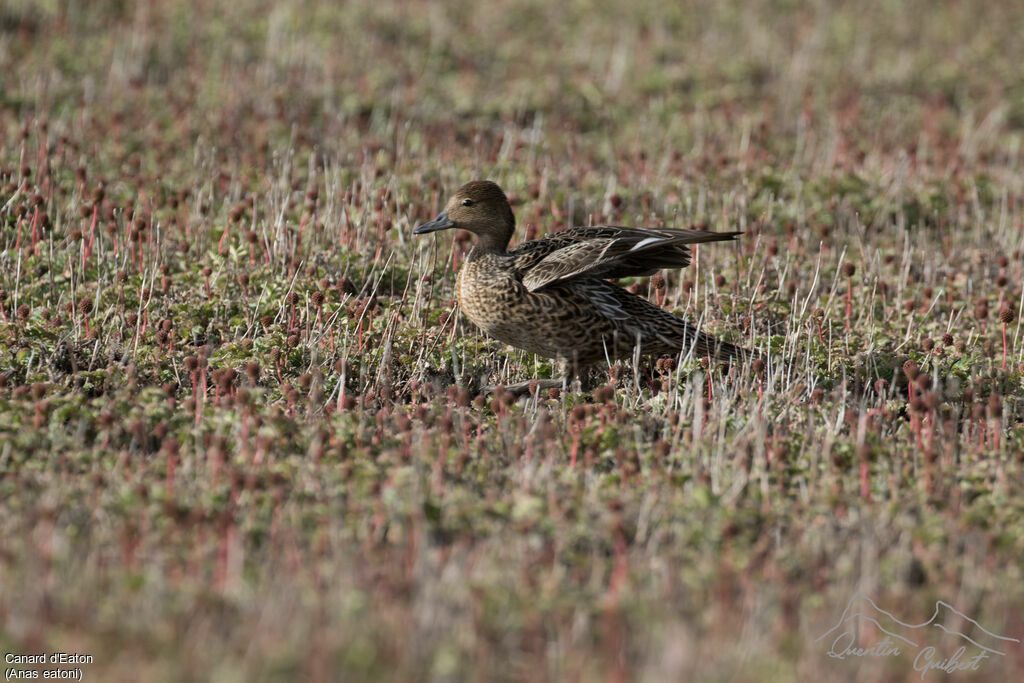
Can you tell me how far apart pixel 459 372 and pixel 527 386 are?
18.2 inches

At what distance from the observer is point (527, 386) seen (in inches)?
254

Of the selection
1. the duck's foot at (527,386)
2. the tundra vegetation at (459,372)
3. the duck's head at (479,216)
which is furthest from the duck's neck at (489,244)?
the duck's foot at (527,386)

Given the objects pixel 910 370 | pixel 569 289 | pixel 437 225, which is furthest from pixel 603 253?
pixel 910 370

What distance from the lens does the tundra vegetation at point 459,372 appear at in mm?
3873

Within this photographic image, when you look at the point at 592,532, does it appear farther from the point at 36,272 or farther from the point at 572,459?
the point at 36,272

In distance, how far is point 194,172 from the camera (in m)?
9.27

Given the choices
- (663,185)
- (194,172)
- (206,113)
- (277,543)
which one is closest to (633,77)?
(663,185)

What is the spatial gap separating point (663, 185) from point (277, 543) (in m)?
5.95

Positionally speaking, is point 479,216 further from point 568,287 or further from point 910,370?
point 910,370

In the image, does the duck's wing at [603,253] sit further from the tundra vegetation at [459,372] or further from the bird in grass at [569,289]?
the tundra vegetation at [459,372]

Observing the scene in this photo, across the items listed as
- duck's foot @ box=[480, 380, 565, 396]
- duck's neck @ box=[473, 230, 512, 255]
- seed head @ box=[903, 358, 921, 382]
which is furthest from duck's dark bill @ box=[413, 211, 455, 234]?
seed head @ box=[903, 358, 921, 382]

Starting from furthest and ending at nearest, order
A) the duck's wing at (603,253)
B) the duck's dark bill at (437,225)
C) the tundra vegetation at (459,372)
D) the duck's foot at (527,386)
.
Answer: the duck's dark bill at (437,225), the duck's foot at (527,386), the duck's wing at (603,253), the tundra vegetation at (459,372)

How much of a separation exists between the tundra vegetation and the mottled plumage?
0.26 m

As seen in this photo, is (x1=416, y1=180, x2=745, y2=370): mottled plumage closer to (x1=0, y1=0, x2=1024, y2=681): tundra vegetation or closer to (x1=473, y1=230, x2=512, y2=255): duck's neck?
(x1=473, y1=230, x2=512, y2=255): duck's neck
